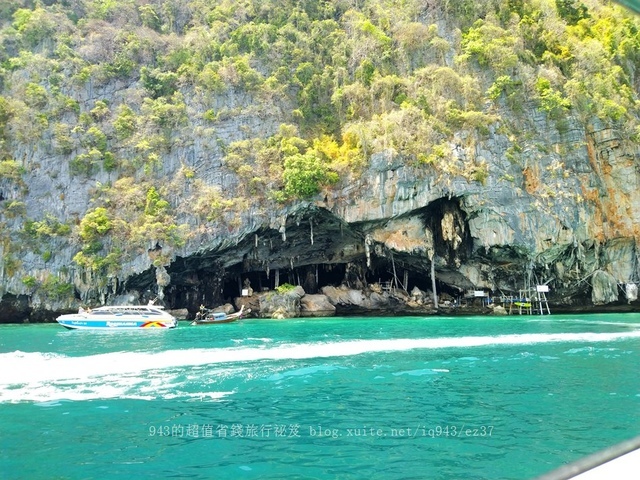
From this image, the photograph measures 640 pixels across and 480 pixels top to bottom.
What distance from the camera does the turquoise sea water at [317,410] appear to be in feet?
22.6

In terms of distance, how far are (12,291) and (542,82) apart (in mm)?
42366

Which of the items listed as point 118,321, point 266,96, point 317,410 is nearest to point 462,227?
point 266,96

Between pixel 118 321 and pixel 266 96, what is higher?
pixel 266 96

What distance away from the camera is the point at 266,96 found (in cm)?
4306

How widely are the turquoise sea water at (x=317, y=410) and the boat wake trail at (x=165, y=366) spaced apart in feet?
0.21

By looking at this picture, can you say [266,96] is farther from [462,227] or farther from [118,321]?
[118,321]

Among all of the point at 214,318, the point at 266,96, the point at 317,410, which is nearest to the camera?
the point at 317,410

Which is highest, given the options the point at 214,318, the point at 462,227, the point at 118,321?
the point at 462,227

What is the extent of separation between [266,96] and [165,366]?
32.4 m

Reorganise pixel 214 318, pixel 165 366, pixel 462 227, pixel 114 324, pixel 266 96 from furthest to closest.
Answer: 1. pixel 266 96
2. pixel 462 227
3. pixel 214 318
4. pixel 114 324
5. pixel 165 366

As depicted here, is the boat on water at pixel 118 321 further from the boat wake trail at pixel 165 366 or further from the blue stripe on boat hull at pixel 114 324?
the boat wake trail at pixel 165 366

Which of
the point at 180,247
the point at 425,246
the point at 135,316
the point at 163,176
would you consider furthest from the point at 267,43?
the point at 135,316

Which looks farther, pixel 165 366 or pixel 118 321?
pixel 118 321

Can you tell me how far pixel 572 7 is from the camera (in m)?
47.2
